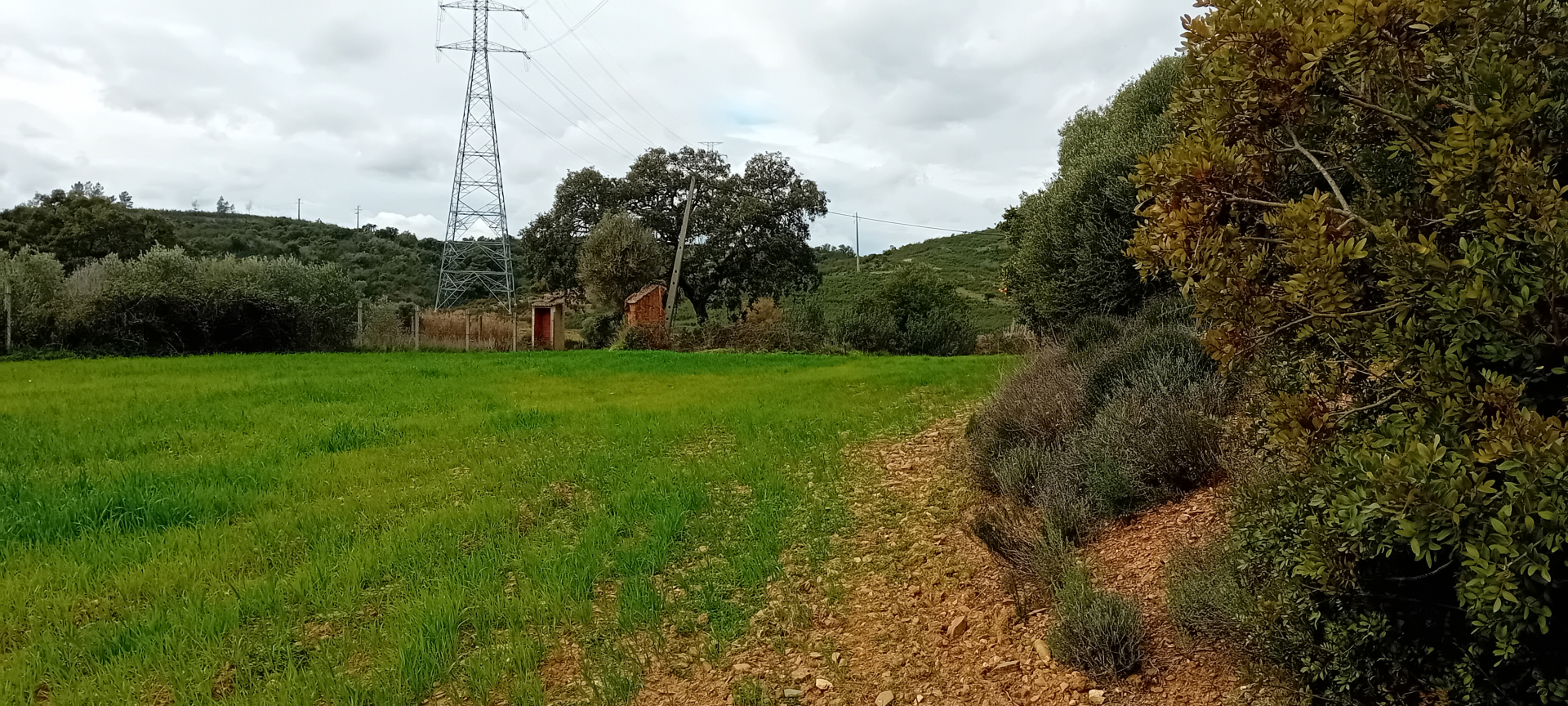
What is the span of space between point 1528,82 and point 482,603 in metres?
4.46

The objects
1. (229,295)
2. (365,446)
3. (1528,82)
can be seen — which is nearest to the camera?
(1528,82)

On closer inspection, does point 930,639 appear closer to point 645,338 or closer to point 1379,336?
point 1379,336

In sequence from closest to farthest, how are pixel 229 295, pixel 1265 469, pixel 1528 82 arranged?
pixel 1528 82, pixel 1265 469, pixel 229 295

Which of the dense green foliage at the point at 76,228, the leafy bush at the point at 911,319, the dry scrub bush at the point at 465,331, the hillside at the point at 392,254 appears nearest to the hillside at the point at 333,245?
the hillside at the point at 392,254

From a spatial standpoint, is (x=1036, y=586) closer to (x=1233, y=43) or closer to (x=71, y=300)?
(x=1233, y=43)

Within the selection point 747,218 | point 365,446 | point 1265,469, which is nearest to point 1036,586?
point 1265,469

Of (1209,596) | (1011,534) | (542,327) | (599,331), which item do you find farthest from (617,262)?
(1209,596)

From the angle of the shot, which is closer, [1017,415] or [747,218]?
[1017,415]

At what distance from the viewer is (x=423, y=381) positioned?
46.9ft

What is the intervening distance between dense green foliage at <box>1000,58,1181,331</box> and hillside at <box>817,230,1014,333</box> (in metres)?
19.0

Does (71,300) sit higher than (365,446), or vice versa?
(71,300)

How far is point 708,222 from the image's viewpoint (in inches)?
1369

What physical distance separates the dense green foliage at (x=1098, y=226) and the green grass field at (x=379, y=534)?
7.24ft

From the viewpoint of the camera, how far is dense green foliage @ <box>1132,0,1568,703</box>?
1.90m
